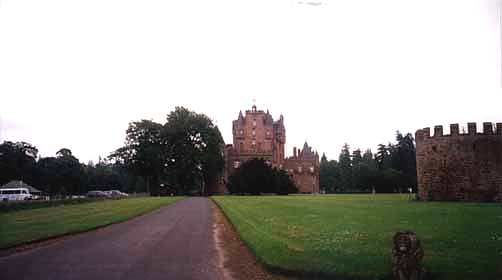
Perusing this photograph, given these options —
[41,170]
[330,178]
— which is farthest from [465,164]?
[330,178]

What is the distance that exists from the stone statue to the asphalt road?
358cm

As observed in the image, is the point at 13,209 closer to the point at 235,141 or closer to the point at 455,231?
the point at 455,231

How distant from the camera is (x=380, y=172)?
87875 millimetres

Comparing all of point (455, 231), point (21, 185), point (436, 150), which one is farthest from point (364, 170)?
point (455, 231)

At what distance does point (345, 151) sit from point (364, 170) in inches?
1908

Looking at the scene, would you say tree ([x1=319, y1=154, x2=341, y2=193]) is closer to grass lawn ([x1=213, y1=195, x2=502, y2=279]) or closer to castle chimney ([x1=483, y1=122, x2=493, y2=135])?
castle chimney ([x1=483, y1=122, x2=493, y2=135])

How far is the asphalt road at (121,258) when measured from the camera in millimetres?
9445

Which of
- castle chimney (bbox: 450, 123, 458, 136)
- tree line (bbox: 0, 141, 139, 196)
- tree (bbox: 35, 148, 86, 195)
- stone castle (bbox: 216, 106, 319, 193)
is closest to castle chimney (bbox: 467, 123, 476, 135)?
castle chimney (bbox: 450, 123, 458, 136)

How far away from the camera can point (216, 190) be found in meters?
95.7

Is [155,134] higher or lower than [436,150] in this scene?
higher

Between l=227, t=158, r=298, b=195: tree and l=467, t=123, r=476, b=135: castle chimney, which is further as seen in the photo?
l=227, t=158, r=298, b=195: tree

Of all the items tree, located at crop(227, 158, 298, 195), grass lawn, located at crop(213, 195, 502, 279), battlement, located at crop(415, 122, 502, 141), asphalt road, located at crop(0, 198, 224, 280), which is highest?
battlement, located at crop(415, 122, 502, 141)

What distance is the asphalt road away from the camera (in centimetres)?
945

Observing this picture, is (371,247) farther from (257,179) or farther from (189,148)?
(189,148)
